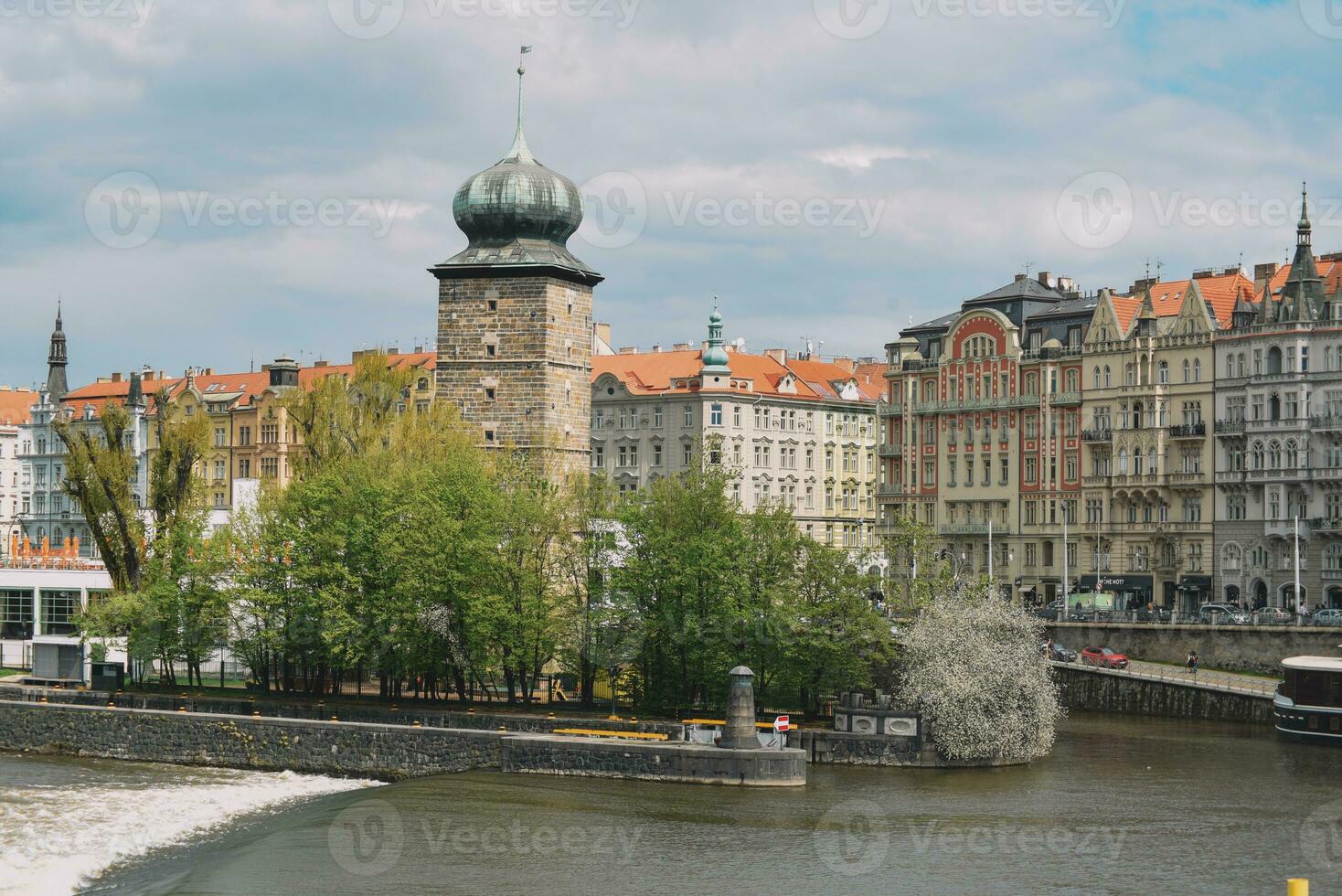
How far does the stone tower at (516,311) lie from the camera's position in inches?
3369

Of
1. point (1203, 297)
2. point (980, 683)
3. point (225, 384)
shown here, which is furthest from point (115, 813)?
point (225, 384)

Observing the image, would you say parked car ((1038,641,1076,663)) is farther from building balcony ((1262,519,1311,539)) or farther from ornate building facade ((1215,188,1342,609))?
building balcony ((1262,519,1311,539))

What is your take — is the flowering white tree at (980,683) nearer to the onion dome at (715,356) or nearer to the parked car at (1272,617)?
the parked car at (1272,617)

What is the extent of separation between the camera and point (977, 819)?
5409 cm

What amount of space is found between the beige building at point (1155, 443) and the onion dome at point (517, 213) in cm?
3078

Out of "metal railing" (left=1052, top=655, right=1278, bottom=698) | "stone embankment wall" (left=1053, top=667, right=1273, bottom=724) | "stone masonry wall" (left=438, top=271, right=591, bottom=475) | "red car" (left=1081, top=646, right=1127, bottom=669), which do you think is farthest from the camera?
"stone masonry wall" (left=438, top=271, right=591, bottom=475)

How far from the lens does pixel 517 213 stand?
86.0 meters

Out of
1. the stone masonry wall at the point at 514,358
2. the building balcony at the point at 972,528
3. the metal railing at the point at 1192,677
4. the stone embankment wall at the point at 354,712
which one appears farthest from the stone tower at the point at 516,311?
the building balcony at the point at 972,528

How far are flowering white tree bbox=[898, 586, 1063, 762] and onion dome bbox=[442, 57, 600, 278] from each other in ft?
85.1

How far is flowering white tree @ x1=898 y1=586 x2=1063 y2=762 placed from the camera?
64.6 metres

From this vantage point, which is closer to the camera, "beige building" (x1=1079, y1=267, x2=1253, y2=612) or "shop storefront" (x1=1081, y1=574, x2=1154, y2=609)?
"beige building" (x1=1079, y1=267, x2=1253, y2=612)

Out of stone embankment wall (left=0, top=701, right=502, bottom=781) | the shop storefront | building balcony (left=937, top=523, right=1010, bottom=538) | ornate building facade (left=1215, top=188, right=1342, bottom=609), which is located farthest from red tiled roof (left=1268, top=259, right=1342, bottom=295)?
stone embankment wall (left=0, top=701, right=502, bottom=781)

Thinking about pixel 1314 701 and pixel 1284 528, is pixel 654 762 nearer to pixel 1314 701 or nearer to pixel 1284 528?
pixel 1314 701

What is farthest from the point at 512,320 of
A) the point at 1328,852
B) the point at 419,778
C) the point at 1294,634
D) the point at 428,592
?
the point at 1328,852
